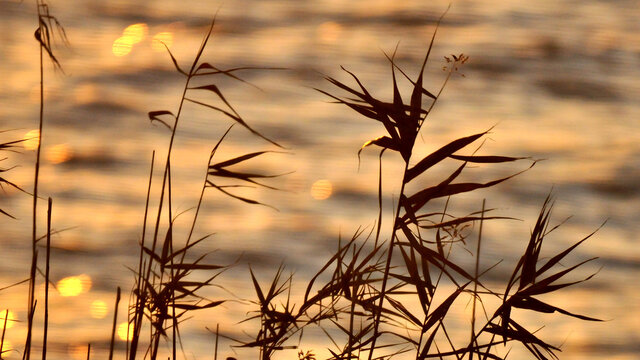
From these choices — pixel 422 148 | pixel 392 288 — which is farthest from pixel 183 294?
pixel 422 148

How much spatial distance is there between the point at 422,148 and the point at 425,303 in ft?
3.78

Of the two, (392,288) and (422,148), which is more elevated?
(422,148)

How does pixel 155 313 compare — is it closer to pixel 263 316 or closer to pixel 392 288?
pixel 263 316

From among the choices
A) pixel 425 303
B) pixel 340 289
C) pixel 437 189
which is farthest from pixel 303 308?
pixel 437 189

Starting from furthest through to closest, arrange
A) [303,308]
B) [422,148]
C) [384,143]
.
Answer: [422,148], [303,308], [384,143]

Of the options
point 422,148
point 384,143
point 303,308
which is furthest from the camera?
point 422,148

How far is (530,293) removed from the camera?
1.36 m

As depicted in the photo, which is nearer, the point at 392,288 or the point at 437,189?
the point at 437,189

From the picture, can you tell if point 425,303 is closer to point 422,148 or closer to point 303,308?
point 303,308

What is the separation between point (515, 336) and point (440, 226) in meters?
0.21

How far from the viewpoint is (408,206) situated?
129 cm

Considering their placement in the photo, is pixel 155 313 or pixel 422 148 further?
pixel 422 148

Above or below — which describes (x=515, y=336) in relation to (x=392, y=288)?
below

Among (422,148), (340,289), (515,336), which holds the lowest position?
(515,336)
